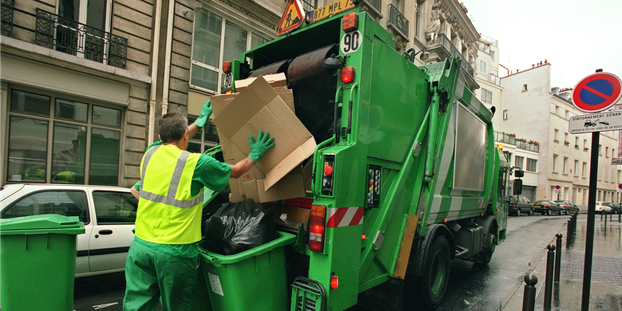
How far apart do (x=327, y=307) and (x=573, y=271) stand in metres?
6.14

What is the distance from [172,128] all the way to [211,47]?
8.83 meters

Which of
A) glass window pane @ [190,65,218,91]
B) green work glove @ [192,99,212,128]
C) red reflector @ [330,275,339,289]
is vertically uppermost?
glass window pane @ [190,65,218,91]

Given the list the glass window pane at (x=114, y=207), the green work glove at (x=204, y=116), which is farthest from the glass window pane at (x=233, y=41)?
the green work glove at (x=204, y=116)

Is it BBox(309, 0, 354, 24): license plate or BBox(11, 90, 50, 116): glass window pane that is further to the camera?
BBox(11, 90, 50, 116): glass window pane

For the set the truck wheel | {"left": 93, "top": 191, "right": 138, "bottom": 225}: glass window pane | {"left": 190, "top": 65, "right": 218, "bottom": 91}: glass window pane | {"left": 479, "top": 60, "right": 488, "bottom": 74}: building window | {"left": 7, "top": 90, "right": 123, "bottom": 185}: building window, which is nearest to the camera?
the truck wheel

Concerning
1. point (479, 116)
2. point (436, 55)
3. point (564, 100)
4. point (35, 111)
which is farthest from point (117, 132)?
point (564, 100)

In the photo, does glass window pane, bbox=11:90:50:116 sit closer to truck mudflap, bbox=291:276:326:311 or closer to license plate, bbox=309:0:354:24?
license plate, bbox=309:0:354:24

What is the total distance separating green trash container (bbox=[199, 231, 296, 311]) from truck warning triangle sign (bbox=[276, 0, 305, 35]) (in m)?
2.11

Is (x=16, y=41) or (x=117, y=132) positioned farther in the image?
(x=117, y=132)

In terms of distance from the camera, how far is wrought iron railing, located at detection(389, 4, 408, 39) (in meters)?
17.7

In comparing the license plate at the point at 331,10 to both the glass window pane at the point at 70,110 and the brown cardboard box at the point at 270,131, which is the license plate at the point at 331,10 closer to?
the brown cardboard box at the point at 270,131

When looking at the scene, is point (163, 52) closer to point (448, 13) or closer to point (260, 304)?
point (260, 304)

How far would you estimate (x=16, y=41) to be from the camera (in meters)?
6.89

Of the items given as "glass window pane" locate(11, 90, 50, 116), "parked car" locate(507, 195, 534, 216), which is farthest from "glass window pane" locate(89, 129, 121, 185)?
"parked car" locate(507, 195, 534, 216)
